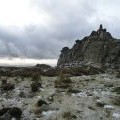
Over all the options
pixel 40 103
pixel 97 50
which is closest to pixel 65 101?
pixel 40 103

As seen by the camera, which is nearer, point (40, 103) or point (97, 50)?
point (40, 103)

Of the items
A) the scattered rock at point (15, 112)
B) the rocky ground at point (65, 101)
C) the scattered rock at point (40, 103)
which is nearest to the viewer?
the scattered rock at point (15, 112)

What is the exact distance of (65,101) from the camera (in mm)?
30547

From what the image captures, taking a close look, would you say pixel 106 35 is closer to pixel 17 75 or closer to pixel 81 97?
pixel 17 75

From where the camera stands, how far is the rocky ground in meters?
26.8

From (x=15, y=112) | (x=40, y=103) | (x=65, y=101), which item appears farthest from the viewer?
(x=65, y=101)

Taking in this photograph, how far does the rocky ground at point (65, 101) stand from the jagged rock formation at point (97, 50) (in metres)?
50.1

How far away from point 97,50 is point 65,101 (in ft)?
230

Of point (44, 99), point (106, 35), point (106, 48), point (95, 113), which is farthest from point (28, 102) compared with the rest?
point (106, 35)

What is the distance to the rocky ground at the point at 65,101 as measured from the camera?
26766mm

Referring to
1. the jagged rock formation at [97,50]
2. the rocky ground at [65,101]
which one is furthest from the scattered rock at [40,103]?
the jagged rock formation at [97,50]

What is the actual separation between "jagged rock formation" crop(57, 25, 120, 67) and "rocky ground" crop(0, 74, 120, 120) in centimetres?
5009

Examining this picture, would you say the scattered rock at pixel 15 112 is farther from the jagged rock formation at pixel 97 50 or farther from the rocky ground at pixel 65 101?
the jagged rock formation at pixel 97 50

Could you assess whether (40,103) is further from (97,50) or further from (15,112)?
(97,50)
